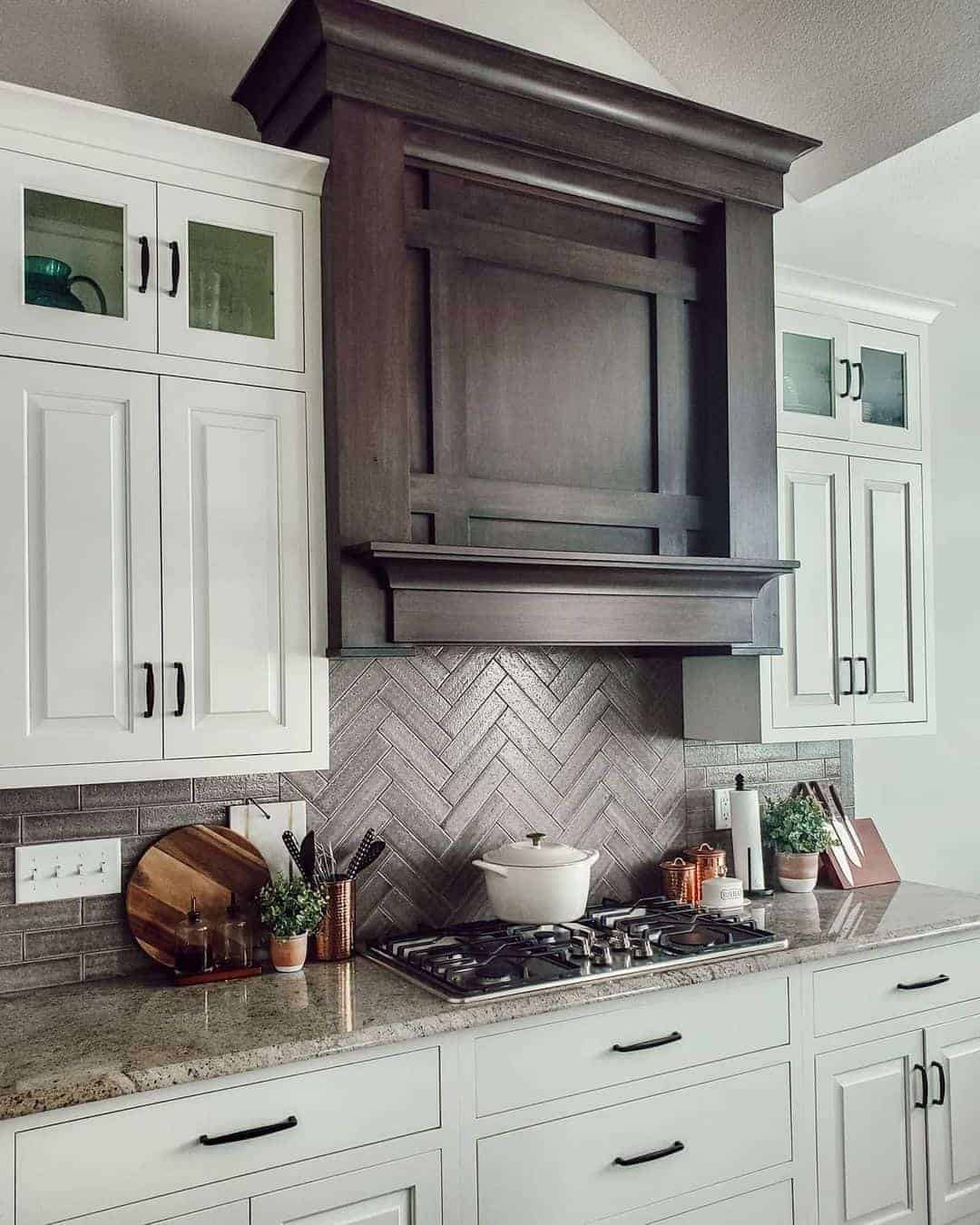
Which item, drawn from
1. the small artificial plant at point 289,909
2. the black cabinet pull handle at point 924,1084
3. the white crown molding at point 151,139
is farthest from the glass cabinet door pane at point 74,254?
the black cabinet pull handle at point 924,1084

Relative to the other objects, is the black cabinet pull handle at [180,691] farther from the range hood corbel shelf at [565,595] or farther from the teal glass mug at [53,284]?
the teal glass mug at [53,284]

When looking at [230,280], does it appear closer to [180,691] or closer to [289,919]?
[180,691]

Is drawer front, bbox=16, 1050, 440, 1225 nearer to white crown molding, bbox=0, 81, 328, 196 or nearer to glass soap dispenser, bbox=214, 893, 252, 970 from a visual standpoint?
glass soap dispenser, bbox=214, 893, 252, 970

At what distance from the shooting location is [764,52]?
9.43 ft

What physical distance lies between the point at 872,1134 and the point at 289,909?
4.59ft

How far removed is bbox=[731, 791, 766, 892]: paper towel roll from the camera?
2832 mm

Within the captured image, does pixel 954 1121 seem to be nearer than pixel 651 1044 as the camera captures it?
No

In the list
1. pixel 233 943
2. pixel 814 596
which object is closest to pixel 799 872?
pixel 814 596

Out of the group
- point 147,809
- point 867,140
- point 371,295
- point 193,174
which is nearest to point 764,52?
point 867,140

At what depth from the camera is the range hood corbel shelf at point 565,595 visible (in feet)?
7.10

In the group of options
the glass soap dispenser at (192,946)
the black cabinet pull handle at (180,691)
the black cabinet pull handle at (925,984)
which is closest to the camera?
the black cabinet pull handle at (180,691)

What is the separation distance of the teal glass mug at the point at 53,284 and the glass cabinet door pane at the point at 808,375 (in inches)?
67.8

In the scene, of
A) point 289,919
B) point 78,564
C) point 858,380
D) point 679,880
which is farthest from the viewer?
point 858,380

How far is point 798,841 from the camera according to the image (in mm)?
2896
